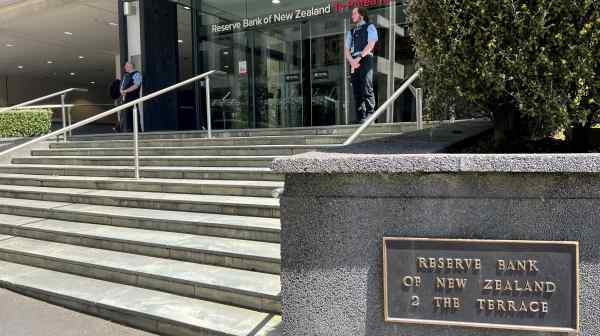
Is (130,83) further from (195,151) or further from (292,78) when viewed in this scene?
(195,151)

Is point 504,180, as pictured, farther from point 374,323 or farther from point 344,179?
point 374,323

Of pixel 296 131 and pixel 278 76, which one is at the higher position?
pixel 278 76

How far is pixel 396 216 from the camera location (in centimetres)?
220

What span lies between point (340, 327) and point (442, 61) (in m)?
1.47

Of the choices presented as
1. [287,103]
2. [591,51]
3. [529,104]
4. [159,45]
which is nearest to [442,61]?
[529,104]

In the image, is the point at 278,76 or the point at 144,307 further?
the point at 278,76

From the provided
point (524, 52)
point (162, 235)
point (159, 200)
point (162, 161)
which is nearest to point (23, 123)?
point (162, 161)

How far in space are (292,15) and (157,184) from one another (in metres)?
7.10

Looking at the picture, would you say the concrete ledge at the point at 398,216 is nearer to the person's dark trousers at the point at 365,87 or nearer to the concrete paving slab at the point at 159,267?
the concrete paving slab at the point at 159,267

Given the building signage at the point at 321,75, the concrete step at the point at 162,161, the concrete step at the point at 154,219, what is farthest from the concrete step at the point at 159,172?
the building signage at the point at 321,75

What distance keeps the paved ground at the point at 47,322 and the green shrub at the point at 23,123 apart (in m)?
8.75

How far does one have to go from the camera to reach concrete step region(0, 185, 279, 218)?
4691 millimetres

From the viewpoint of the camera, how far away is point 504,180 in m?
2.08

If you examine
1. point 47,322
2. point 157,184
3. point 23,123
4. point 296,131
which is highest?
Result: point 23,123
